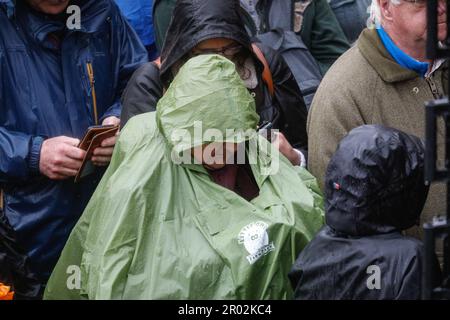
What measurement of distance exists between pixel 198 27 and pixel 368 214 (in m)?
1.46

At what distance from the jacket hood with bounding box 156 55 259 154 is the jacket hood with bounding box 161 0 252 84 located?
0.47 m

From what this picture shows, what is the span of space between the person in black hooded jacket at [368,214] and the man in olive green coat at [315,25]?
226 cm

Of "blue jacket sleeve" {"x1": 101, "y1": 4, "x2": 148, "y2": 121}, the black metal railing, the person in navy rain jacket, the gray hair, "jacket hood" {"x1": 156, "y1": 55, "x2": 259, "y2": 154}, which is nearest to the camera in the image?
the black metal railing

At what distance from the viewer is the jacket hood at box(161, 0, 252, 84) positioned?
4375mm

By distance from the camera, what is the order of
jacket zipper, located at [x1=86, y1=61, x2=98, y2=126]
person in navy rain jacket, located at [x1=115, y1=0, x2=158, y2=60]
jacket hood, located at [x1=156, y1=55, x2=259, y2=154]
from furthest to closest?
person in navy rain jacket, located at [x1=115, y1=0, x2=158, y2=60] < jacket zipper, located at [x1=86, y1=61, x2=98, y2=126] < jacket hood, located at [x1=156, y1=55, x2=259, y2=154]

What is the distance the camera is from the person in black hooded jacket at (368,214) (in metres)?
3.22

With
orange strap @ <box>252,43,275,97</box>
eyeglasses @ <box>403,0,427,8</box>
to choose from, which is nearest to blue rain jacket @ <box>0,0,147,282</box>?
orange strap @ <box>252,43,275,97</box>

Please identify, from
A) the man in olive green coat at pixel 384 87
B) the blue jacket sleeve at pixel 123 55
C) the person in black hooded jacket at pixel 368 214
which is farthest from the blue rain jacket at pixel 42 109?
the person in black hooded jacket at pixel 368 214

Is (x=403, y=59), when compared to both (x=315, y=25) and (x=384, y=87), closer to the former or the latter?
(x=384, y=87)

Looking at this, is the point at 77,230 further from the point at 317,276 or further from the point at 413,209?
the point at 413,209

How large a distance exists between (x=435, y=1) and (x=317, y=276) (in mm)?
1042

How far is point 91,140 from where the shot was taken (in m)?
4.43

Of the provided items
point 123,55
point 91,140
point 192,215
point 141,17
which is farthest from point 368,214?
point 141,17

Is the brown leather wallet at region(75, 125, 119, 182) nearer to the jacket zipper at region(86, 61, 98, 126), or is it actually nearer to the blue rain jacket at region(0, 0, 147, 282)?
the blue rain jacket at region(0, 0, 147, 282)
